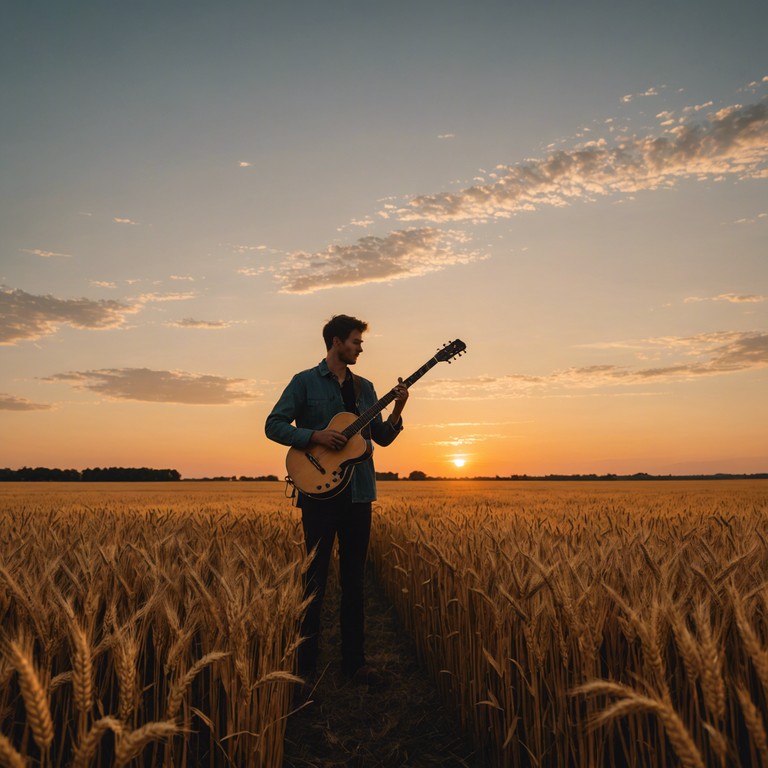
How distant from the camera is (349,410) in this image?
16.1 feet

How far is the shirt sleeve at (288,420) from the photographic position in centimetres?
456

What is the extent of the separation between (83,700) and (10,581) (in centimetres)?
117

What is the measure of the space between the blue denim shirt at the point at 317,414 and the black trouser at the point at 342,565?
20 centimetres

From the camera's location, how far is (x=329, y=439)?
4.53m

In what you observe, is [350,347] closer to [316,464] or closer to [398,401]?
[398,401]

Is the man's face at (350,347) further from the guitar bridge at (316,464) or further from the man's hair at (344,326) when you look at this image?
the guitar bridge at (316,464)

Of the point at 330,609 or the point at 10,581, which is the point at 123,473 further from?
the point at 10,581

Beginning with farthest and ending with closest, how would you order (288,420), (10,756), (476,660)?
(288,420), (476,660), (10,756)

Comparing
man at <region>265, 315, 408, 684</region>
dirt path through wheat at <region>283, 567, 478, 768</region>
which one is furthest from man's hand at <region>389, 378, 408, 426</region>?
dirt path through wheat at <region>283, 567, 478, 768</region>

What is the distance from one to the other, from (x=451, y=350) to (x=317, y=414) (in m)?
1.52

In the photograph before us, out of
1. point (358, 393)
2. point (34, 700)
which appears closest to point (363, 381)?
point (358, 393)

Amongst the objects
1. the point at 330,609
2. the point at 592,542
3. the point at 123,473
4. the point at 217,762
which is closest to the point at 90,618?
the point at 217,762

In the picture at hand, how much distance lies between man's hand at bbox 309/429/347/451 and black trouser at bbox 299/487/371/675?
1.06ft

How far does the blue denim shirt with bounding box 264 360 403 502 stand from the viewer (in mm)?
4582
